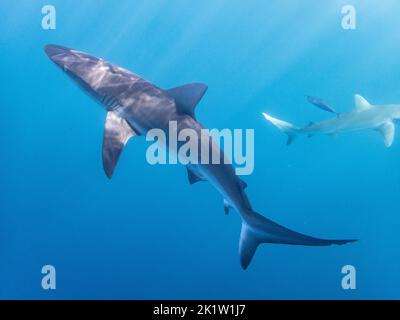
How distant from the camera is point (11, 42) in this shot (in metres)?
17.3

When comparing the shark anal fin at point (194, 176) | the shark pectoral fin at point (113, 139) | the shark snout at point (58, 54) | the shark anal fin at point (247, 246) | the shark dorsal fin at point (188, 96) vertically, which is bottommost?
the shark anal fin at point (247, 246)

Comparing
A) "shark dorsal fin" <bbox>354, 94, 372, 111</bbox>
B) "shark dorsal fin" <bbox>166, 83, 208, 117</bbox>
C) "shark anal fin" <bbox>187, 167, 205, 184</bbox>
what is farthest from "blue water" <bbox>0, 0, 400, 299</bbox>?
"shark dorsal fin" <bbox>166, 83, 208, 117</bbox>

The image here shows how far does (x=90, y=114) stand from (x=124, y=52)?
379 cm

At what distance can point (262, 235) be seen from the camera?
14.0 feet

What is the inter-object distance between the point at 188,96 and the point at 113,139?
865 millimetres

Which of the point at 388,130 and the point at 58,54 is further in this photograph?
the point at 388,130

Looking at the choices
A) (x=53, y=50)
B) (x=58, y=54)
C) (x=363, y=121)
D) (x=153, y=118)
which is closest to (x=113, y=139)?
(x=153, y=118)

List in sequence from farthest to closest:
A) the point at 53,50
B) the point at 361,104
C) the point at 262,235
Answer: the point at 361,104 → the point at 53,50 → the point at 262,235

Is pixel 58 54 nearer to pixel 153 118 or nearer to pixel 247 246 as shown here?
pixel 153 118

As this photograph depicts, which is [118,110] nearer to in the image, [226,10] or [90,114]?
[90,114]

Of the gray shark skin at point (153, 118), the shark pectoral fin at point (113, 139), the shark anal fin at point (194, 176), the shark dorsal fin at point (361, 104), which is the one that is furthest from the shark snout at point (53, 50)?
the shark dorsal fin at point (361, 104)

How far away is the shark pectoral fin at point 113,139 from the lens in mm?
3787

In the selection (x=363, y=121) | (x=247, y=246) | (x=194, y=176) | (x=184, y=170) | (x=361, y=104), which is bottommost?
(x=247, y=246)

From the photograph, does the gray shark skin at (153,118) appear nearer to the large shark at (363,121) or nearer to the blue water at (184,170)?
the large shark at (363,121)
